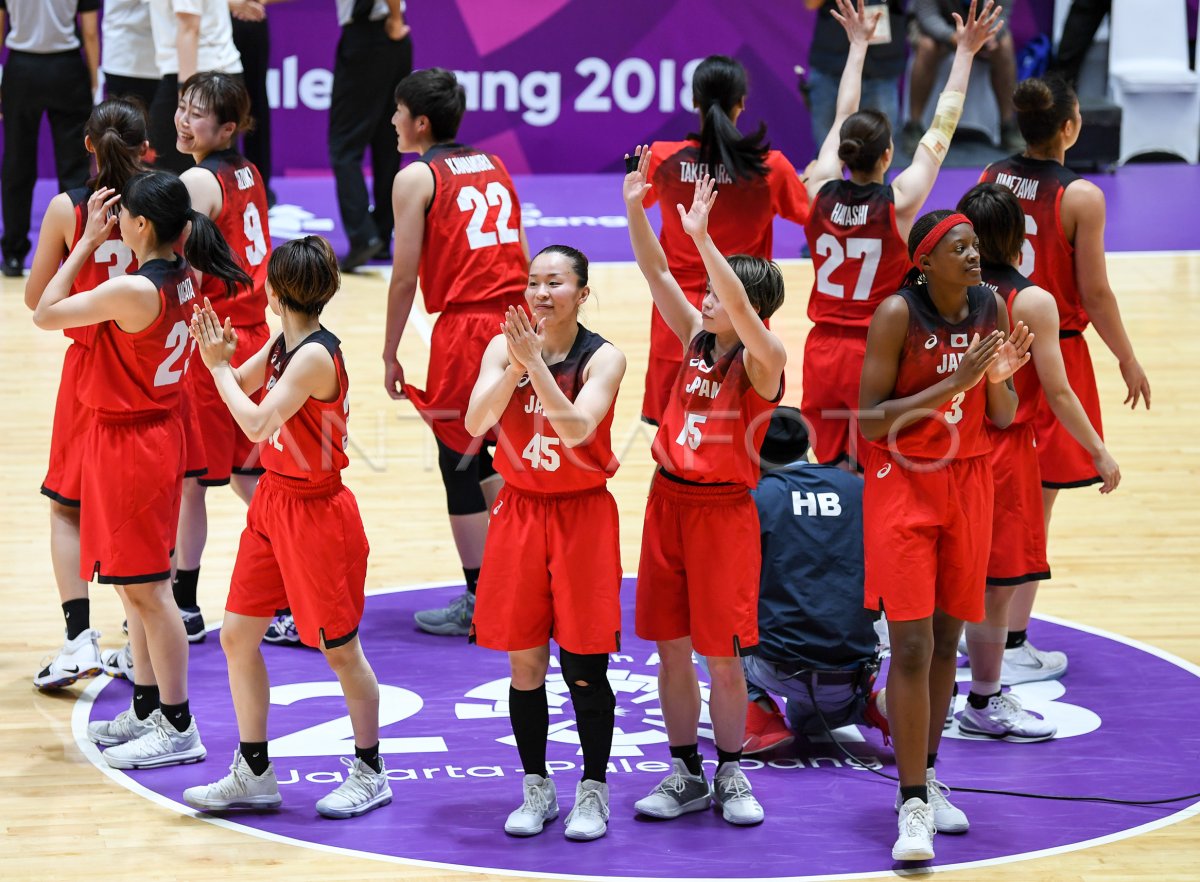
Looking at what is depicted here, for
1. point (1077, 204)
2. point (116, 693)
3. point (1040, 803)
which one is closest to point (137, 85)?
point (116, 693)

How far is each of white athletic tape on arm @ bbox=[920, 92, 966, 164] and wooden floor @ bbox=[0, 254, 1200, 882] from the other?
193 cm

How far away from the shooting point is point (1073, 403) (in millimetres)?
5188

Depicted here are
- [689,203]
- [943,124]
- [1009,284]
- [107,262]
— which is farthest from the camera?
[689,203]

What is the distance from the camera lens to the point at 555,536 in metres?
4.82

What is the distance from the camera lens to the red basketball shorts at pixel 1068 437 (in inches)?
236

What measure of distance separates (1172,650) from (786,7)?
8856 mm

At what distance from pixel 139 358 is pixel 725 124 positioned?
2340 mm

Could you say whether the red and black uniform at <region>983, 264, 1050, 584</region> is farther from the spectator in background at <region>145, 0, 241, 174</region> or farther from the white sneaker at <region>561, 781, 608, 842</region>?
the spectator in background at <region>145, 0, 241, 174</region>

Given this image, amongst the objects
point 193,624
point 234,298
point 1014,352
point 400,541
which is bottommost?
point 193,624

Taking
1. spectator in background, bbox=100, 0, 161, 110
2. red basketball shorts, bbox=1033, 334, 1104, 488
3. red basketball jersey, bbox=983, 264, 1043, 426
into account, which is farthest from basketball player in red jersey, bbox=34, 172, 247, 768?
spectator in background, bbox=100, 0, 161, 110

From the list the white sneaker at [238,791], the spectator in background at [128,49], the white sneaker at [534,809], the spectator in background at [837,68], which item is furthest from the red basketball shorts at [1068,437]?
the spectator in background at [128,49]

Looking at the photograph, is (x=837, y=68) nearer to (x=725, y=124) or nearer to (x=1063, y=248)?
(x=725, y=124)

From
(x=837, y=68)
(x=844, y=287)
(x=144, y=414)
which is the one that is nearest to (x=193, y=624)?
(x=144, y=414)

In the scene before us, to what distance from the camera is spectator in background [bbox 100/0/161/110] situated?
11.2 meters
